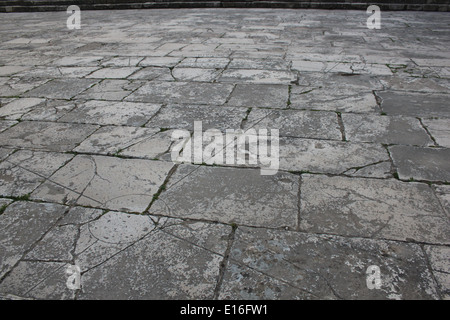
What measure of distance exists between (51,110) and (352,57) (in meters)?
3.95

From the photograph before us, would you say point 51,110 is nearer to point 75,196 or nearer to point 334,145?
point 75,196

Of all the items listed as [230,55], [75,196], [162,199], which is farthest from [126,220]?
[230,55]

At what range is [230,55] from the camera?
5074 mm

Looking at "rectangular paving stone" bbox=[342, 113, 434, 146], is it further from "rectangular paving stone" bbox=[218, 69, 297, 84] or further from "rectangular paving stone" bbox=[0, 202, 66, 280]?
"rectangular paving stone" bbox=[0, 202, 66, 280]

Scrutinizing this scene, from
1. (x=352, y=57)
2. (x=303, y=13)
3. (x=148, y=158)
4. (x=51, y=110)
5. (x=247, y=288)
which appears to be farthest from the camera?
(x=303, y=13)

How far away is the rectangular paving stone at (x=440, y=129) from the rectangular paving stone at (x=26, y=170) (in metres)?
2.85

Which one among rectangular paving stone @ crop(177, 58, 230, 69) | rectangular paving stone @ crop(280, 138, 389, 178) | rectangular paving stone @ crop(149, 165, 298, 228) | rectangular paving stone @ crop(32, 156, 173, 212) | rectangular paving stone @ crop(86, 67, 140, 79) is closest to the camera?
rectangular paving stone @ crop(149, 165, 298, 228)

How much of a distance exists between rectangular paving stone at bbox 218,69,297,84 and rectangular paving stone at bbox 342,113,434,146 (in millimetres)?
1123

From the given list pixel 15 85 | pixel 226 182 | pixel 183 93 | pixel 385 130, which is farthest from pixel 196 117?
pixel 15 85

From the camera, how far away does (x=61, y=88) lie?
395 centimetres

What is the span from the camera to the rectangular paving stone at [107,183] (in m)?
2.05

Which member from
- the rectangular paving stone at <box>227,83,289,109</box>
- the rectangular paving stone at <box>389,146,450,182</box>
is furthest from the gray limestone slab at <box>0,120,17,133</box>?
the rectangular paving stone at <box>389,146,450,182</box>

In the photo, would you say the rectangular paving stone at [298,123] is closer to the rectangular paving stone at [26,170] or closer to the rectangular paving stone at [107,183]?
the rectangular paving stone at [107,183]

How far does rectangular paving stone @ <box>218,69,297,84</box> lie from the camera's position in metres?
4.00
